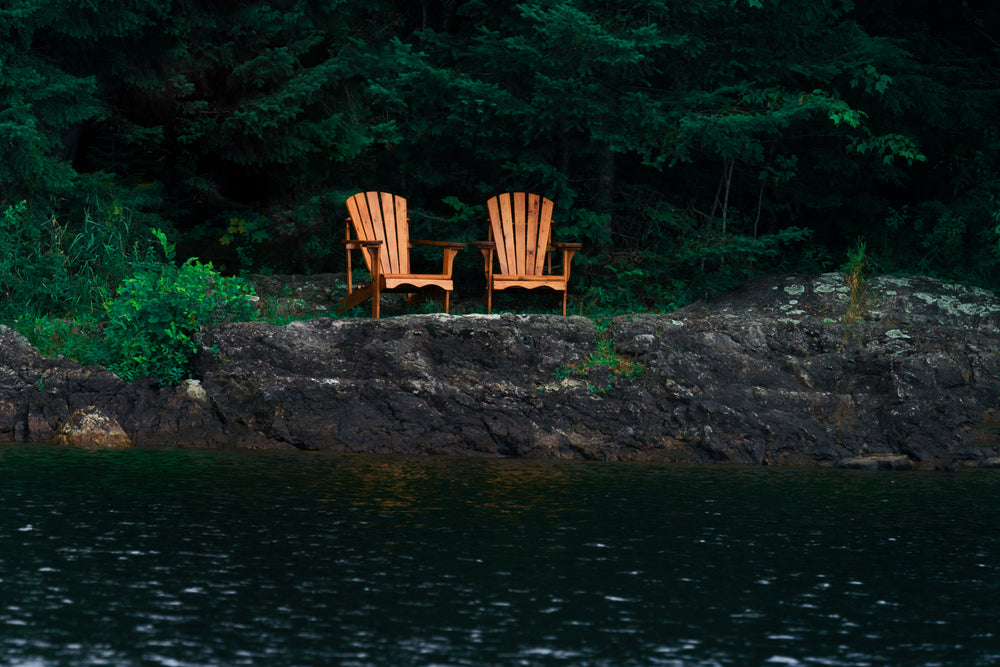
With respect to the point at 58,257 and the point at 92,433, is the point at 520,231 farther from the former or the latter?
the point at 92,433

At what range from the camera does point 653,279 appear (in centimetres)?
948

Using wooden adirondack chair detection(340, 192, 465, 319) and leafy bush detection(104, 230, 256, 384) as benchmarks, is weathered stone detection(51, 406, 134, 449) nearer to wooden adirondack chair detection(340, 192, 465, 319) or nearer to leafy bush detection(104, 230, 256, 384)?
leafy bush detection(104, 230, 256, 384)

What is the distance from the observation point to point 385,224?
28.6ft

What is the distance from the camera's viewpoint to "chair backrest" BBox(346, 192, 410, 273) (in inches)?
340

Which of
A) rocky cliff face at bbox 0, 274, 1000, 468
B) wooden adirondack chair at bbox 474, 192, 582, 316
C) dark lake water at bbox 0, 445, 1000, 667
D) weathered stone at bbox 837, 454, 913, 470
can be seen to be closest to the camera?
dark lake water at bbox 0, 445, 1000, 667

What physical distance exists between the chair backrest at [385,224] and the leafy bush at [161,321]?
1.38 meters

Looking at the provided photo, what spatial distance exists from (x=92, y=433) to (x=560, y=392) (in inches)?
110

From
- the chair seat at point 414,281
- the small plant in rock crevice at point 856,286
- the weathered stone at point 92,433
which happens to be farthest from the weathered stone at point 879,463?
the weathered stone at point 92,433

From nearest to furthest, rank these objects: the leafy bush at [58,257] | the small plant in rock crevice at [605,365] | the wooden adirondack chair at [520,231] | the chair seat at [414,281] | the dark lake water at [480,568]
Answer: the dark lake water at [480,568] → the small plant in rock crevice at [605,365] → the chair seat at [414,281] → the leafy bush at [58,257] → the wooden adirondack chair at [520,231]

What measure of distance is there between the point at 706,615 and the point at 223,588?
1.39 m

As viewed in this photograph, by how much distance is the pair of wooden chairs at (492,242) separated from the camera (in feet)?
27.4

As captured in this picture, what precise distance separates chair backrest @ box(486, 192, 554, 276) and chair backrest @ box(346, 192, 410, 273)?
710mm

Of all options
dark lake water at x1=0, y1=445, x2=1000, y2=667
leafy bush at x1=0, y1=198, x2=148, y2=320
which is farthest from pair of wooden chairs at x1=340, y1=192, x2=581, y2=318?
dark lake water at x1=0, y1=445, x2=1000, y2=667

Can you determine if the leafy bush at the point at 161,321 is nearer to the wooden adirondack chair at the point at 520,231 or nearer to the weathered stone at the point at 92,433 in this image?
the weathered stone at the point at 92,433
